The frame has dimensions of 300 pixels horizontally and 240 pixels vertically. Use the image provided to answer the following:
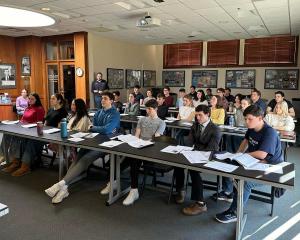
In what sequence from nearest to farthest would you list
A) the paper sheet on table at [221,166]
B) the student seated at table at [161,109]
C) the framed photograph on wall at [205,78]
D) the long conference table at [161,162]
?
the long conference table at [161,162], the paper sheet on table at [221,166], the student seated at table at [161,109], the framed photograph on wall at [205,78]

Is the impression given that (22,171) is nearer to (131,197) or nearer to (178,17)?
(131,197)

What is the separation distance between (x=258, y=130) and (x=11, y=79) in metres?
8.31

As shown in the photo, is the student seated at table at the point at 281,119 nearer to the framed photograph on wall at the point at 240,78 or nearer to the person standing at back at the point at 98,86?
the framed photograph on wall at the point at 240,78

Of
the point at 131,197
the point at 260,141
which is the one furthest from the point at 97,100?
the point at 260,141

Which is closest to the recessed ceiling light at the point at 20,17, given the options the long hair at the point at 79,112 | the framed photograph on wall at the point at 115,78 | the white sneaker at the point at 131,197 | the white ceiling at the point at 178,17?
the white ceiling at the point at 178,17

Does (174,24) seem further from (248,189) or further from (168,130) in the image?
(248,189)

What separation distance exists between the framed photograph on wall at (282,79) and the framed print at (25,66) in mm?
7860

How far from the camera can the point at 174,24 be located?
6582 millimetres

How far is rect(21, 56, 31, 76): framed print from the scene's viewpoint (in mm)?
8672

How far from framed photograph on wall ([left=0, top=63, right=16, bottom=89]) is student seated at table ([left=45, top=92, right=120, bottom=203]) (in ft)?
19.7

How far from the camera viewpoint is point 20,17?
156 inches

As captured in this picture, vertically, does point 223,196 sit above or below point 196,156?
below

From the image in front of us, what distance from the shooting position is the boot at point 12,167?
4.21 m

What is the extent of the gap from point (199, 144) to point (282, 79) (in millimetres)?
7145
